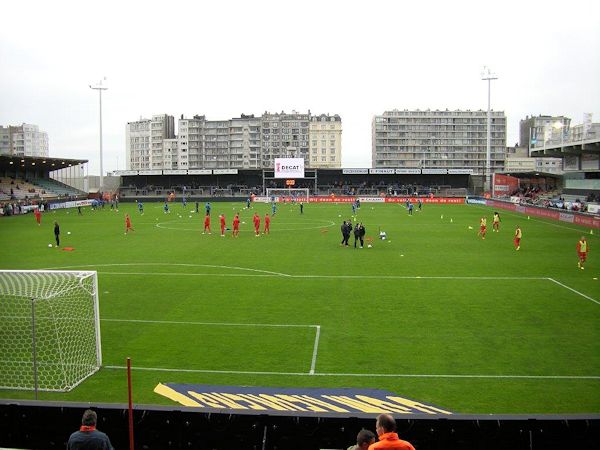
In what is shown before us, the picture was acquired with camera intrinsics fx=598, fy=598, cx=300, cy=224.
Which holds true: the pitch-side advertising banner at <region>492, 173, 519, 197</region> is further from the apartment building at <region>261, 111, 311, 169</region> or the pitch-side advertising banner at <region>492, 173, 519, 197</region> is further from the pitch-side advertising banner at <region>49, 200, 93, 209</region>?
the apartment building at <region>261, 111, 311, 169</region>

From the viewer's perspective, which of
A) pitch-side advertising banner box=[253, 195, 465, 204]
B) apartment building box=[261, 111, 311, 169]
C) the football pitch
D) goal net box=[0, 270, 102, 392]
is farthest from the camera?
apartment building box=[261, 111, 311, 169]

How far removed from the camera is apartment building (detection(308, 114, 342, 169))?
548 ft

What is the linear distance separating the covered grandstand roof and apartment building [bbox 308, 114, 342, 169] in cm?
8248

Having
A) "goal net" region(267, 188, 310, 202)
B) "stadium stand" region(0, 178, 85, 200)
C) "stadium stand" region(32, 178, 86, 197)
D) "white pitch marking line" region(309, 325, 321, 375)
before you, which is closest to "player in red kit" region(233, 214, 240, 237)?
"white pitch marking line" region(309, 325, 321, 375)

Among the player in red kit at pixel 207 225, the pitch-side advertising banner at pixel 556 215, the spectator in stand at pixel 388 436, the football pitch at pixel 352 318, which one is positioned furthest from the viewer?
the pitch-side advertising banner at pixel 556 215

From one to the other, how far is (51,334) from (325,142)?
506ft

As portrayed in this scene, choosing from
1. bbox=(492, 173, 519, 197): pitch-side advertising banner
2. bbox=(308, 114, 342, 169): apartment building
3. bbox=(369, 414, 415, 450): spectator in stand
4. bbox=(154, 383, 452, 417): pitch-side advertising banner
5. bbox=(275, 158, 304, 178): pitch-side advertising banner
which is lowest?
bbox=(154, 383, 452, 417): pitch-side advertising banner

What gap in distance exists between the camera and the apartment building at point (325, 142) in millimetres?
167000

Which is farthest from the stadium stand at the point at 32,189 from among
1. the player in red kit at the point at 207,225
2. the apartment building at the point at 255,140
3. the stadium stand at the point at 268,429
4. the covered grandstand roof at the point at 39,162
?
the apartment building at the point at 255,140

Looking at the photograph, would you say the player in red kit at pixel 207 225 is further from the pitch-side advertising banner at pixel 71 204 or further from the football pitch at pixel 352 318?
the pitch-side advertising banner at pixel 71 204

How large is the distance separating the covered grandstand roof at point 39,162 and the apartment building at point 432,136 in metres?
100

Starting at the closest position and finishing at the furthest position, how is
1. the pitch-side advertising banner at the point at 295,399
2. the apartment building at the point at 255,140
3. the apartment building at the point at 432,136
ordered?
the pitch-side advertising banner at the point at 295,399 < the apartment building at the point at 255,140 < the apartment building at the point at 432,136

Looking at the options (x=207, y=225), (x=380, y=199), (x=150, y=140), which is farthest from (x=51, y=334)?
(x=150, y=140)

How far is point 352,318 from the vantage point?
739 inches
